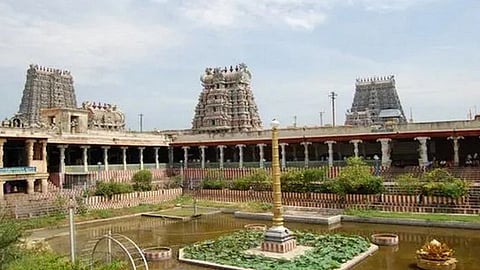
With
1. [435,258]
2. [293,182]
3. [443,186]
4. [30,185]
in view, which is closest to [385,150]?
[293,182]

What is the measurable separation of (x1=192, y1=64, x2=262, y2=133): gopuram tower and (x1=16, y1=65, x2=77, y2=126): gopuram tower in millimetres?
17492

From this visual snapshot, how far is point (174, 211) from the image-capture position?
2875 centimetres

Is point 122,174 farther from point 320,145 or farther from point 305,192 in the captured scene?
point 320,145

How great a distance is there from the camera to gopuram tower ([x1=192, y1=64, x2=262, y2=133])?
57.0m

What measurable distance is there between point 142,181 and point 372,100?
44.6m

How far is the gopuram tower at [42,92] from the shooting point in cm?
5812

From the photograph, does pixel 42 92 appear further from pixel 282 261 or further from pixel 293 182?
pixel 282 261

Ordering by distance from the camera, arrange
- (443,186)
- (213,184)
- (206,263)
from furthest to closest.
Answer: (213,184)
(443,186)
(206,263)

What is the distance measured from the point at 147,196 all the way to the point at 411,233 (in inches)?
688

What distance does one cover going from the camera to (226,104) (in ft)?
190

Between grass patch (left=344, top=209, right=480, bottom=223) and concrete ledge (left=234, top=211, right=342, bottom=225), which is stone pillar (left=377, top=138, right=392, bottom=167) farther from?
concrete ledge (left=234, top=211, right=342, bottom=225)

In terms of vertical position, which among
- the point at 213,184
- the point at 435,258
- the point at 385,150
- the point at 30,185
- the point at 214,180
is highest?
the point at 385,150

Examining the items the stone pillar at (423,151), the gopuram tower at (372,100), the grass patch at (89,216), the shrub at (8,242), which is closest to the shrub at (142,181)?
the grass patch at (89,216)

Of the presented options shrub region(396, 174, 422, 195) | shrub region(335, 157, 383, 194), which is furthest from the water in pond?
shrub region(396, 174, 422, 195)
